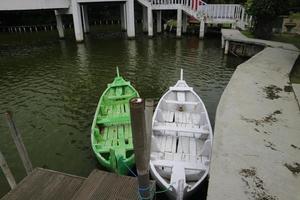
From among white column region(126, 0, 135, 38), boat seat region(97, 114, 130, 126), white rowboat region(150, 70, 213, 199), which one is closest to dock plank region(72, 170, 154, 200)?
white rowboat region(150, 70, 213, 199)

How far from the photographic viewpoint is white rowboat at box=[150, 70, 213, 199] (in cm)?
500

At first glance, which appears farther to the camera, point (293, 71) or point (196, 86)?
point (196, 86)

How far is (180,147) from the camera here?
6.17m

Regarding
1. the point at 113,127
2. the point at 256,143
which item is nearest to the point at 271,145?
the point at 256,143

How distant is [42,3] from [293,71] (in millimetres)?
19383

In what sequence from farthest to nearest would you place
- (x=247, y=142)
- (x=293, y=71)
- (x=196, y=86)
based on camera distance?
(x=196, y=86) → (x=293, y=71) → (x=247, y=142)

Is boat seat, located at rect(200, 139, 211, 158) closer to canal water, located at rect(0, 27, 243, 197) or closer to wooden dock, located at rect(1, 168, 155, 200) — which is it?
wooden dock, located at rect(1, 168, 155, 200)

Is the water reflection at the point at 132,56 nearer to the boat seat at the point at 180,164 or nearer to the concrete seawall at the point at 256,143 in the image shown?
the concrete seawall at the point at 256,143

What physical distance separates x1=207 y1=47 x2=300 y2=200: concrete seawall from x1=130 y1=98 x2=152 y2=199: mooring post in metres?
1.56

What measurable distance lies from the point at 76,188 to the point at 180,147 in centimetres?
283

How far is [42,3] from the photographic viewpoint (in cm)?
1966

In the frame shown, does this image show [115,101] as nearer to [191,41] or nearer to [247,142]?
[247,142]

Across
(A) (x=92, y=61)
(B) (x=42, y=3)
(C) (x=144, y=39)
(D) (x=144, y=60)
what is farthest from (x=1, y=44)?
(D) (x=144, y=60)

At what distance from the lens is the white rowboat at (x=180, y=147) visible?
16.4 ft
